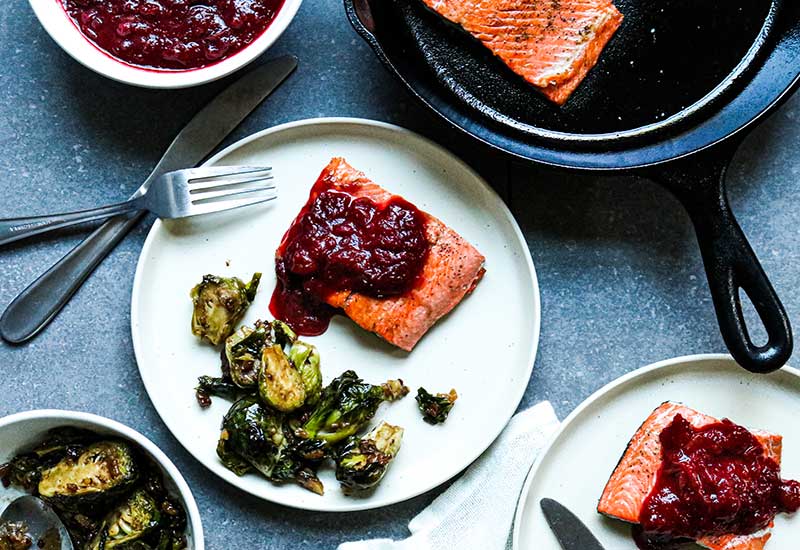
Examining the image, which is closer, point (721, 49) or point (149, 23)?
point (149, 23)

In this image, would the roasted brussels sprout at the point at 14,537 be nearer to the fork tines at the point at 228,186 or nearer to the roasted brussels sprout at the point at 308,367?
the roasted brussels sprout at the point at 308,367

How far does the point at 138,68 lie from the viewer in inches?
133

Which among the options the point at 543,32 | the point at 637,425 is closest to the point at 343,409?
the point at 637,425

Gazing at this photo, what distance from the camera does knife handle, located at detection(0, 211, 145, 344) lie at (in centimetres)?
362

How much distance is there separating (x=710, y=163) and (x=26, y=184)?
2.56 m

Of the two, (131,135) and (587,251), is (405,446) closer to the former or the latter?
(587,251)

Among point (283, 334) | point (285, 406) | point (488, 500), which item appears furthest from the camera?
point (488, 500)

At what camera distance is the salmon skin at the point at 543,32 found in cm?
348

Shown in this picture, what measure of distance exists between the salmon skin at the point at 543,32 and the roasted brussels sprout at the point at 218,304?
122 cm

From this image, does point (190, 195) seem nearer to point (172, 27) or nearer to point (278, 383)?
point (172, 27)

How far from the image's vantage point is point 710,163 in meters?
3.35

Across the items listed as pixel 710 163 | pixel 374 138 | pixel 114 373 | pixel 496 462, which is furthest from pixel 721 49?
pixel 114 373

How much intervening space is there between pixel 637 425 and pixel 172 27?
2239mm

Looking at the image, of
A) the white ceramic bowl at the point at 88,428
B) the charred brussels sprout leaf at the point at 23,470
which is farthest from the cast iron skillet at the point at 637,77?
the charred brussels sprout leaf at the point at 23,470
